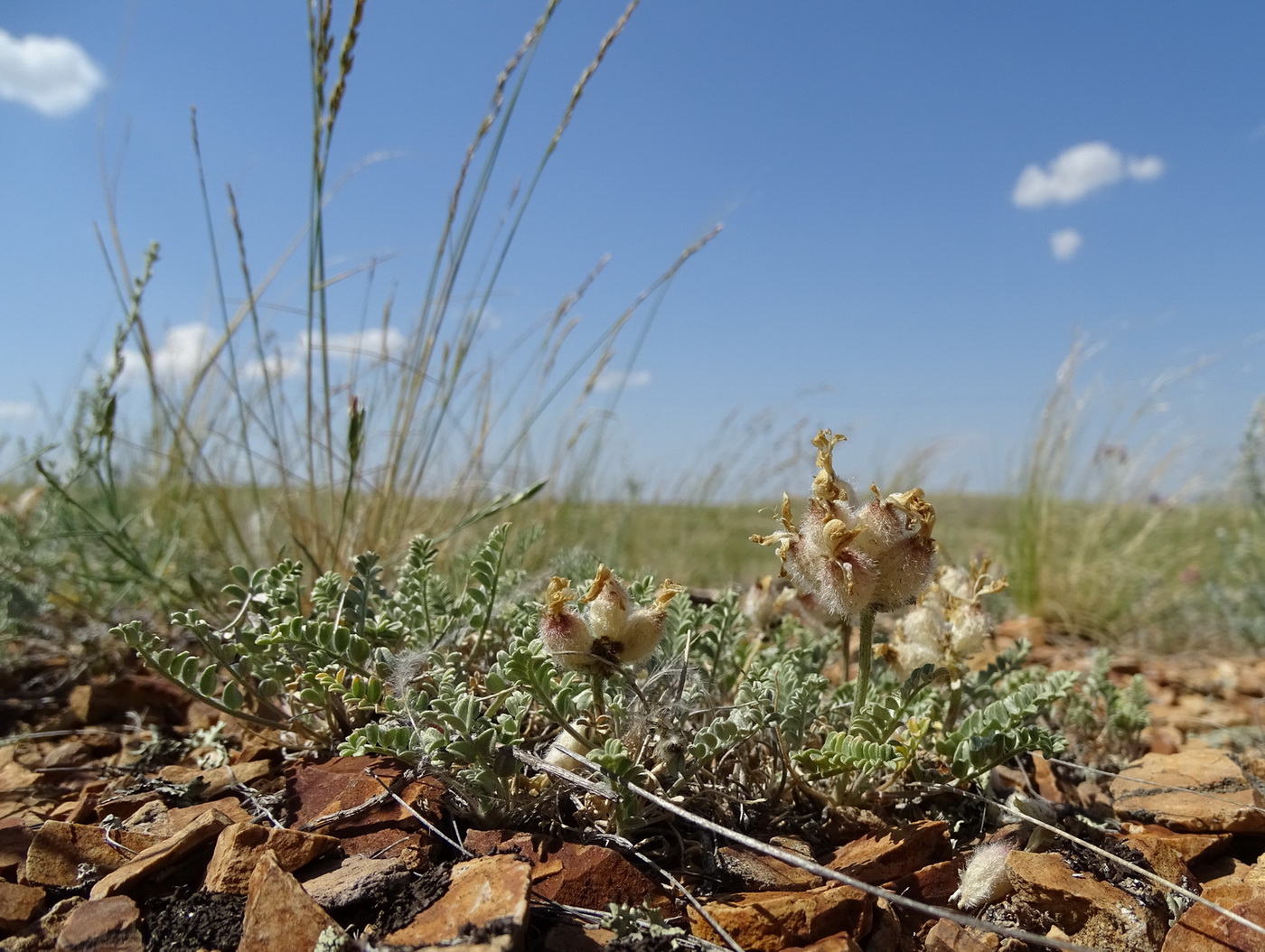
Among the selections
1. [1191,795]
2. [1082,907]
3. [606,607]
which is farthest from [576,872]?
[1191,795]

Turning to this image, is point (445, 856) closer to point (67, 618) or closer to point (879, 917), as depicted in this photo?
point (879, 917)

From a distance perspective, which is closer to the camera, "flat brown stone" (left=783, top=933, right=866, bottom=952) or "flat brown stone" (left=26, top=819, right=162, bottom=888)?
"flat brown stone" (left=783, top=933, right=866, bottom=952)

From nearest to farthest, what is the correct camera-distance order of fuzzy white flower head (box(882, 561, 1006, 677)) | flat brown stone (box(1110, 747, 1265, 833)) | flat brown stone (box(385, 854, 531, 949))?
flat brown stone (box(385, 854, 531, 949)) → flat brown stone (box(1110, 747, 1265, 833)) → fuzzy white flower head (box(882, 561, 1006, 677))

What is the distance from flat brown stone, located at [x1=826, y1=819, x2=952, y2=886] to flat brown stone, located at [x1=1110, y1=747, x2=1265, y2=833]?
41 cm

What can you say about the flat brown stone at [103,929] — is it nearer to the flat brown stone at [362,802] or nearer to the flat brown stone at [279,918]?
the flat brown stone at [279,918]

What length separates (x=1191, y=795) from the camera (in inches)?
69.5

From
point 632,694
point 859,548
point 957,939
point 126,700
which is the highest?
point 859,548

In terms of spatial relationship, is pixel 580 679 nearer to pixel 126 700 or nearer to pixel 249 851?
pixel 249 851

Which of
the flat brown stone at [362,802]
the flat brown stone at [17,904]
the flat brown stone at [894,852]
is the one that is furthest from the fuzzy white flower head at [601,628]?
the flat brown stone at [17,904]

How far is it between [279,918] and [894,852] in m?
0.97

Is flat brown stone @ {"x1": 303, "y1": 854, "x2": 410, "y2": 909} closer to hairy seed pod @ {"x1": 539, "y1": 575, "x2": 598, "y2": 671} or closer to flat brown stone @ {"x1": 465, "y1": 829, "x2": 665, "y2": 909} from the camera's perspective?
flat brown stone @ {"x1": 465, "y1": 829, "x2": 665, "y2": 909}

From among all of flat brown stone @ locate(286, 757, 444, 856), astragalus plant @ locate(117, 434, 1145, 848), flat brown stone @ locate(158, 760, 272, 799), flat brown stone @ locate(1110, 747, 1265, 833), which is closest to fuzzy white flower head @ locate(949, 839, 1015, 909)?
astragalus plant @ locate(117, 434, 1145, 848)

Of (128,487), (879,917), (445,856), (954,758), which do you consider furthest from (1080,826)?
(128,487)

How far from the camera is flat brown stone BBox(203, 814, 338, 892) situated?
4.48 feet
